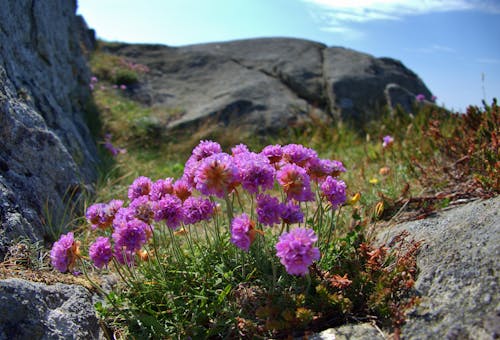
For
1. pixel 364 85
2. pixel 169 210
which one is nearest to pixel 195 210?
pixel 169 210

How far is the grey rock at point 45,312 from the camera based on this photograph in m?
2.22

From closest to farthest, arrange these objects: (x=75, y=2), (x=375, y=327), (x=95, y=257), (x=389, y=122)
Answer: (x=375, y=327) → (x=95, y=257) → (x=389, y=122) → (x=75, y=2)

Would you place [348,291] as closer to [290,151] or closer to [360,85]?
[290,151]

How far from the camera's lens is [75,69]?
317 inches

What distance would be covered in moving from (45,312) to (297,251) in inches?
57.1

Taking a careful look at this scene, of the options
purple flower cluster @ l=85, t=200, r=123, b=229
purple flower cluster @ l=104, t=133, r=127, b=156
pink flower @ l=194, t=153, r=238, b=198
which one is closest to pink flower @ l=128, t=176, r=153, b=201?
purple flower cluster @ l=85, t=200, r=123, b=229

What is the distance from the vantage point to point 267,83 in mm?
11258


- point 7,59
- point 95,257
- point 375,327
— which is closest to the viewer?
point 375,327

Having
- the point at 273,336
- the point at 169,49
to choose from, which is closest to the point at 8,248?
the point at 273,336

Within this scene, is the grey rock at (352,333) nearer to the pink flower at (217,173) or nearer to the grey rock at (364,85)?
the pink flower at (217,173)

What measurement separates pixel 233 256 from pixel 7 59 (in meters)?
3.08

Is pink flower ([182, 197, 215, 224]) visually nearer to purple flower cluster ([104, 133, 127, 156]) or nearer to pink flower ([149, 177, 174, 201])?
pink flower ([149, 177, 174, 201])

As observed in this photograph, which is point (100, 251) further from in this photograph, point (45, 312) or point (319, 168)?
point (319, 168)

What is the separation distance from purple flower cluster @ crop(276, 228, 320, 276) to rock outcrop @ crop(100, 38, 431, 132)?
7654 millimetres
